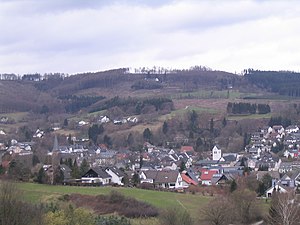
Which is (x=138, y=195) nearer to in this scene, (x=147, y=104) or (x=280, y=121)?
(x=280, y=121)

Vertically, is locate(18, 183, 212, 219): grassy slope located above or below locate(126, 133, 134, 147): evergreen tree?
above

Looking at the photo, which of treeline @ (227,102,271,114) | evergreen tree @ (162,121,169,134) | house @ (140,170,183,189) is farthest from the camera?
treeline @ (227,102,271,114)

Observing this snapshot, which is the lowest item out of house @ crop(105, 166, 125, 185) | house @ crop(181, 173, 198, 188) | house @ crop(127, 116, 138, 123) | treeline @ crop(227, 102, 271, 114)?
house @ crop(181, 173, 198, 188)

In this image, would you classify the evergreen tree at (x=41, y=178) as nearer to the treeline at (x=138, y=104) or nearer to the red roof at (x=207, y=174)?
the red roof at (x=207, y=174)

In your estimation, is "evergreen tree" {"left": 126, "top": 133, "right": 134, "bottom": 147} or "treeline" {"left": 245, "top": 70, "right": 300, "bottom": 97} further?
"treeline" {"left": 245, "top": 70, "right": 300, "bottom": 97}

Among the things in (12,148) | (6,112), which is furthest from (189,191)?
(6,112)

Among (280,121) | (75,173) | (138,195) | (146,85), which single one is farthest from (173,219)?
(146,85)

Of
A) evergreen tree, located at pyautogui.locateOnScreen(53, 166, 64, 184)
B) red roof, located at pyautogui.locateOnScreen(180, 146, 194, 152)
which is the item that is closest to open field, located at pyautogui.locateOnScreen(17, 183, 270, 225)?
evergreen tree, located at pyautogui.locateOnScreen(53, 166, 64, 184)

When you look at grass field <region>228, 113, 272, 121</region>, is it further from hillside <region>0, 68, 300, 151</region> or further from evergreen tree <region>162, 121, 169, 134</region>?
evergreen tree <region>162, 121, 169, 134</region>
